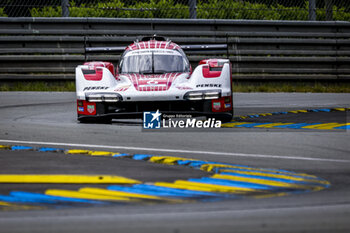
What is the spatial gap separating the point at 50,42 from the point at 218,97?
20.2ft

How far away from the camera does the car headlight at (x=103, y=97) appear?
26.8ft

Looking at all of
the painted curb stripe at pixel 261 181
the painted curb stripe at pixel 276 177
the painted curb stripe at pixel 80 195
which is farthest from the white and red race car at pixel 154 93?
the painted curb stripe at pixel 80 195

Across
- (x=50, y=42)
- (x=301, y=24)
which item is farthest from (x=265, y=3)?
(x=50, y=42)

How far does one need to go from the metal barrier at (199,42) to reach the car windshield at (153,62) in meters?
3.78

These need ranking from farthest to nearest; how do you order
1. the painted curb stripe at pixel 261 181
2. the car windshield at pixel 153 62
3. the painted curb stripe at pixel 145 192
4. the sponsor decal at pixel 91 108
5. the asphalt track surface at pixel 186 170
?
the car windshield at pixel 153 62
the sponsor decal at pixel 91 108
the painted curb stripe at pixel 261 181
the painted curb stripe at pixel 145 192
the asphalt track surface at pixel 186 170

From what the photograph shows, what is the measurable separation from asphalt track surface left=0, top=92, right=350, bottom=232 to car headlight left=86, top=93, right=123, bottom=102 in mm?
361

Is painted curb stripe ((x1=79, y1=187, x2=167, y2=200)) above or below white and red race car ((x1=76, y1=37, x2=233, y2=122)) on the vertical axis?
below

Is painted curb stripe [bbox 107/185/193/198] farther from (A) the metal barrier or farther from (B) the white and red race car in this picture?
(A) the metal barrier

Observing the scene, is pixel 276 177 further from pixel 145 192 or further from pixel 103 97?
pixel 103 97

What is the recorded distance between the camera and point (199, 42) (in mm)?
13711

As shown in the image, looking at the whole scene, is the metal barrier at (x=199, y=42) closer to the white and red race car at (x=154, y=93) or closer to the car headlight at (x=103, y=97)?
the white and red race car at (x=154, y=93)

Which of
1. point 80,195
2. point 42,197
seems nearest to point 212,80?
point 80,195

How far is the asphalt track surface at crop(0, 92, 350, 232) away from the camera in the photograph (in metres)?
3.60

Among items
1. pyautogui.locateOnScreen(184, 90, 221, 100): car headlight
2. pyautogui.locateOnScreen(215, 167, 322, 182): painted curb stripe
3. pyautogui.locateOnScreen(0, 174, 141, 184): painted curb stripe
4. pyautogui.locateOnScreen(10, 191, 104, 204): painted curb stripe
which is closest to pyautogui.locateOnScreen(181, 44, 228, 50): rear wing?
pyautogui.locateOnScreen(184, 90, 221, 100): car headlight
